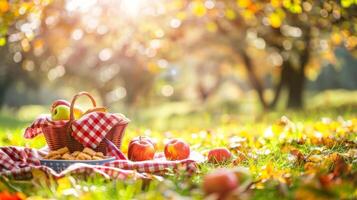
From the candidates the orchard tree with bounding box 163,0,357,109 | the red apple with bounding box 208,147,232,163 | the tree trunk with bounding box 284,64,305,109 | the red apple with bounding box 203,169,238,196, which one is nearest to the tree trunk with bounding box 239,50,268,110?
the orchard tree with bounding box 163,0,357,109

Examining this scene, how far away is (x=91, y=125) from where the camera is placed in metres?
5.31

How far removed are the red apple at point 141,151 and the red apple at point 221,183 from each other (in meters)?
2.24

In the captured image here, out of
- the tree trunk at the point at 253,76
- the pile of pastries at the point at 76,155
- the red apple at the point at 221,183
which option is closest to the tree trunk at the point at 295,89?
the tree trunk at the point at 253,76

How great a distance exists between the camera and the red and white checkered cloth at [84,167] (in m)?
4.37

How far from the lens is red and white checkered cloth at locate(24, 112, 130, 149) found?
5.30 metres

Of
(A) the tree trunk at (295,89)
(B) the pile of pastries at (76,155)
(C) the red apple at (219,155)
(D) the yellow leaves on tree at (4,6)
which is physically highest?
(D) the yellow leaves on tree at (4,6)

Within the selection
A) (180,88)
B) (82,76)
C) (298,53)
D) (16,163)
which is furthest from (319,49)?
(180,88)

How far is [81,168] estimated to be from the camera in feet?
14.4

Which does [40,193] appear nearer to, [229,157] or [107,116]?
[107,116]

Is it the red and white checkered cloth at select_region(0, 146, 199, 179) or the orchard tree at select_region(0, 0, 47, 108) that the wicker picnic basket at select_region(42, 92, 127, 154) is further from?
the orchard tree at select_region(0, 0, 47, 108)

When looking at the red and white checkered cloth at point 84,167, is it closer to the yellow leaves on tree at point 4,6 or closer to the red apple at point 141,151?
the red apple at point 141,151

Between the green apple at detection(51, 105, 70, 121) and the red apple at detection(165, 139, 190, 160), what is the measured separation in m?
1.04

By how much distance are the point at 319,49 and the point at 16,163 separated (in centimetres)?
1386

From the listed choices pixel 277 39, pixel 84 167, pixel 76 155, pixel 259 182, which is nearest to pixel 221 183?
pixel 259 182
